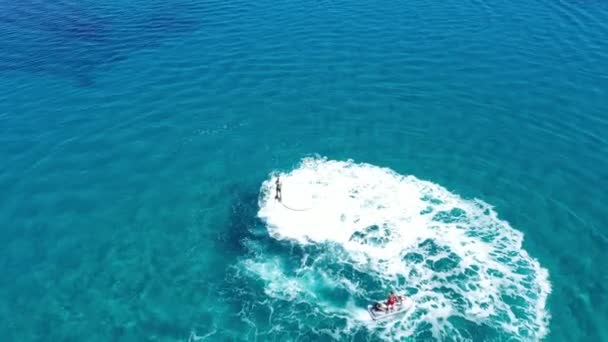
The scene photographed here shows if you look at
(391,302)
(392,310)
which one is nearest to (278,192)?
(391,302)

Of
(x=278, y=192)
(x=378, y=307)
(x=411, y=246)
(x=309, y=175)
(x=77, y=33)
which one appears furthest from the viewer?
(x=77, y=33)

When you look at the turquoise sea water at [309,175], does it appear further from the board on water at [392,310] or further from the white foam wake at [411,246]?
the board on water at [392,310]

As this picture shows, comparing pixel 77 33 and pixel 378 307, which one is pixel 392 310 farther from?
pixel 77 33

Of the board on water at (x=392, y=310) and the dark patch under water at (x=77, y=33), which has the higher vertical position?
the dark patch under water at (x=77, y=33)

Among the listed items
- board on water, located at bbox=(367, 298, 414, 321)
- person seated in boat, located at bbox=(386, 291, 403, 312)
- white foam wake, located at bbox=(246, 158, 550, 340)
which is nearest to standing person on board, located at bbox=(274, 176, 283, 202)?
white foam wake, located at bbox=(246, 158, 550, 340)

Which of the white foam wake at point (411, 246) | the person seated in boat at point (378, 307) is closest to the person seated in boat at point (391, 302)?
the person seated in boat at point (378, 307)

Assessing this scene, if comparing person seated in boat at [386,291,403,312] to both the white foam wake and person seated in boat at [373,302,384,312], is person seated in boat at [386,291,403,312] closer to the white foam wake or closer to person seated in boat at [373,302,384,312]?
person seated in boat at [373,302,384,312]

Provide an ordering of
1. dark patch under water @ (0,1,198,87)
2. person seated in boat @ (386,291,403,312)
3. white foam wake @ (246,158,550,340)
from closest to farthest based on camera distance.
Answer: person seated in boat @ (386,291,403,312), white foam wake @ (246,158,550,340), dark patch under water @ (0,1,198,87)
